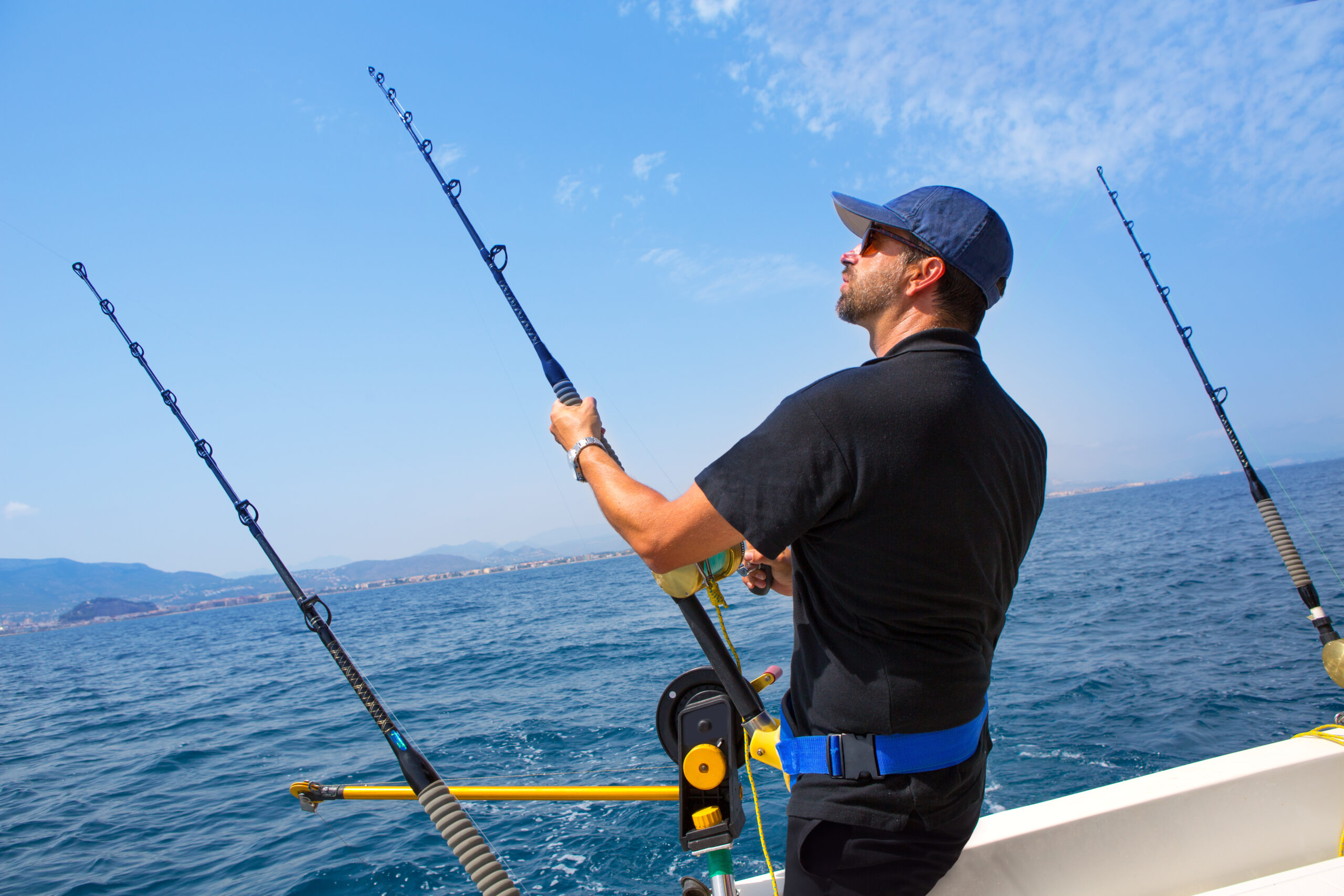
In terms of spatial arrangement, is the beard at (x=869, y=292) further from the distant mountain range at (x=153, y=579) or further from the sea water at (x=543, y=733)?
the distant mountain range at (x=153, y=579)

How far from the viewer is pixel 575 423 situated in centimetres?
163

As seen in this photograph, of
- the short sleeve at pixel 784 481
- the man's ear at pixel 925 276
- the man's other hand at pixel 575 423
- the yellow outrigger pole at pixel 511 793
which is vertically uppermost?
the man's other hand at pixel 575 423

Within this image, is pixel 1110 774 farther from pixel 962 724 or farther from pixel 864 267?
pixel 864 267

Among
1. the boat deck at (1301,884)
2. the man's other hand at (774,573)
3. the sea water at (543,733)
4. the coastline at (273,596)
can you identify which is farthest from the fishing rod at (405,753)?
the coastline at (273,596)

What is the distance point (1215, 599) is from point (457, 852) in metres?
15.0

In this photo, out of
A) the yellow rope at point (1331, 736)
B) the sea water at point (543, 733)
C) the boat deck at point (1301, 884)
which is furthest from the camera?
the sea water at point (543, 733)

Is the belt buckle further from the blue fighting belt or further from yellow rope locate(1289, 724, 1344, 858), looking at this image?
yellow rope locate(1289, 724, 1344, 858)

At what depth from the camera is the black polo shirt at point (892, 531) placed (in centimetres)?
116

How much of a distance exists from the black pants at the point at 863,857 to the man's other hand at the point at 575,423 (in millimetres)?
888

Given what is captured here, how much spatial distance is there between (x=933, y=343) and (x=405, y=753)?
5.00 ft

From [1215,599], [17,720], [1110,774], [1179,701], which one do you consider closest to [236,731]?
[17,720]

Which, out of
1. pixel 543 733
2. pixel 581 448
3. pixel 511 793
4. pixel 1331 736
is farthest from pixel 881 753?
pixel 543 733

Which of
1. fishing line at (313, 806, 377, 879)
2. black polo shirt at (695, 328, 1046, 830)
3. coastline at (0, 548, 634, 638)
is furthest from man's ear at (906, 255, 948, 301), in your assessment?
coastline at (0, 548, 634, 638)

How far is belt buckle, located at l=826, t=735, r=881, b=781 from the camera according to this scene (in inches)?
50.4
